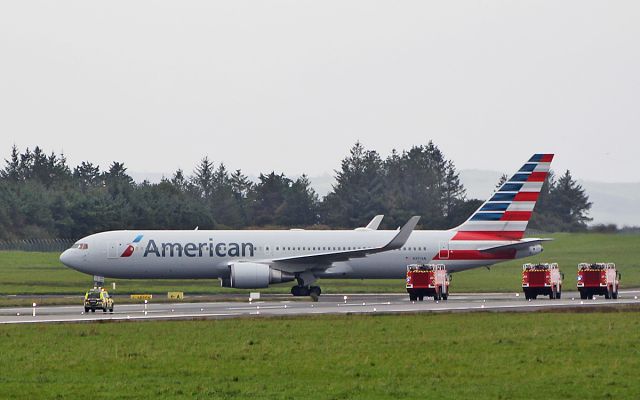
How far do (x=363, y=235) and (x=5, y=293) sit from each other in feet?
59.9

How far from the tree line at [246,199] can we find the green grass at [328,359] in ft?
180

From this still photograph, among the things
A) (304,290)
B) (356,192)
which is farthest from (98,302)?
(356,192)

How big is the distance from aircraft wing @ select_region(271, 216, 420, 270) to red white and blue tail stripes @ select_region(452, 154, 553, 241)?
611 cm

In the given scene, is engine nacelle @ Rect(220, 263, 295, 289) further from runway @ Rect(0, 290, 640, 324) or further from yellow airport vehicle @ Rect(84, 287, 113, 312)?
yellow airport vehicle @ Rect(84, 287, 113, 312)

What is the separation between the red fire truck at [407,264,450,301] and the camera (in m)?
52.4

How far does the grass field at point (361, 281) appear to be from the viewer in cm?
6297

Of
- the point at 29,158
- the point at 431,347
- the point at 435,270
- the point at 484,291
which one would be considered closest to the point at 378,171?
the point at 29,158

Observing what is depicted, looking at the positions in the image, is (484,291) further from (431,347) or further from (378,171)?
(378,171)

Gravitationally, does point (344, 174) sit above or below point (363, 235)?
above

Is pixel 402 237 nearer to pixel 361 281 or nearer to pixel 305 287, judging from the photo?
pixel 305 287

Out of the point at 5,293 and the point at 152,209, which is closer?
the point at 5,293

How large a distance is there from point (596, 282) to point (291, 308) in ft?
50.1

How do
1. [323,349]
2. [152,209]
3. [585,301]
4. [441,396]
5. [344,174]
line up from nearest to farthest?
[441,396] → [323,349] → [585,301] → [152,209] → [344,174]

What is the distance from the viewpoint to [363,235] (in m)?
61.3
